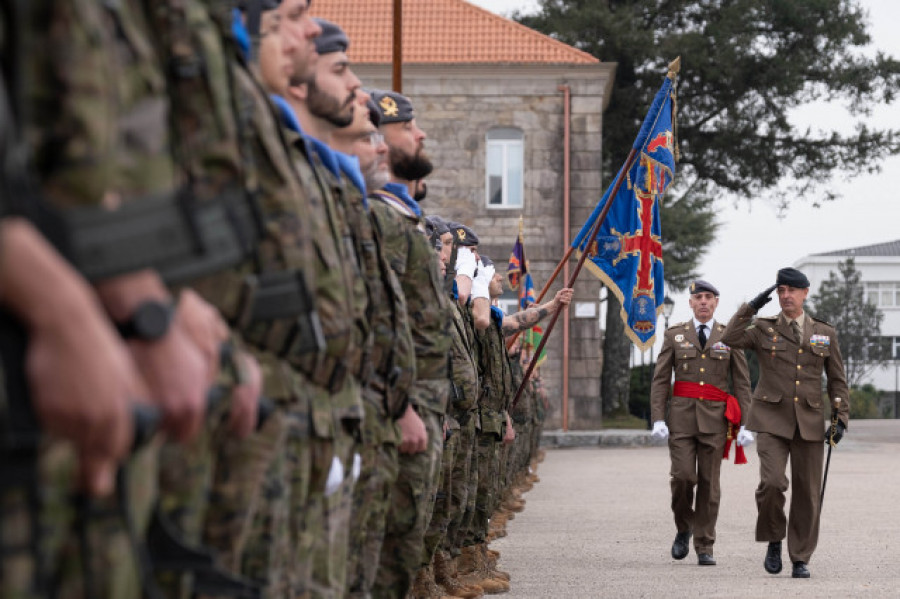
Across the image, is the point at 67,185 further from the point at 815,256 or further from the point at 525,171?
the point at 815,256

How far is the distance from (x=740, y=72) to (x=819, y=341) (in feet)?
96.6

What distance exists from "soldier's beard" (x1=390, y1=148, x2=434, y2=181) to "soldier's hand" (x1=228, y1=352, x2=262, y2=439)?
3591 mm

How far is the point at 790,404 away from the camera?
11.5m

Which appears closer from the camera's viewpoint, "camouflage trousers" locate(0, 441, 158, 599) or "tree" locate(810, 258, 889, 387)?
"camouflage trousers" locate(0, 441, 158, 599)

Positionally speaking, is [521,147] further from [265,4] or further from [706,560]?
[265,4]

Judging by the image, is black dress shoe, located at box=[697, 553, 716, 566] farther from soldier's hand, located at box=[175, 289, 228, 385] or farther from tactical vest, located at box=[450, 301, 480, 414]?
soldier's hand, located at box=[175, 289, 228, 385]

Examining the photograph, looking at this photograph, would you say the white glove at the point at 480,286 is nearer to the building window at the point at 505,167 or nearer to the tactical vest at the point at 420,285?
the tactical vest at the point at 420,285

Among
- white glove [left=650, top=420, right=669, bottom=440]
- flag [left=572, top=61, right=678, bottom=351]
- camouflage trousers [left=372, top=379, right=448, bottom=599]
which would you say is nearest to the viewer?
camouflage trousers [left=372, top=379, right=448, bottom=599]

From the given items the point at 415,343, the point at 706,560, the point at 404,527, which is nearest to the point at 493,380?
the point at 706,560

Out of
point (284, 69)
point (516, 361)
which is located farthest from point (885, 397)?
point (284, 69)

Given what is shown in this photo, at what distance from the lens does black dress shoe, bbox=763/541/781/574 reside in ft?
36.0

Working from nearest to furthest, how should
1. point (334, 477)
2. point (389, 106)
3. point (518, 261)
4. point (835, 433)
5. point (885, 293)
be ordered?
1. point (334, 477)
2. point (389, 106)
3. point (835, 433)
4. point (518, 261)
5. point (885, 293)

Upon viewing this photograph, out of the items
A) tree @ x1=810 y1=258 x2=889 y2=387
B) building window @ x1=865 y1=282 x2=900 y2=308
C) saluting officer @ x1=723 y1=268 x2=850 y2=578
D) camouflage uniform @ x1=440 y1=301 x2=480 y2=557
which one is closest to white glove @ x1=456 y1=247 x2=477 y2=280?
camouflage uniform @ x1=440 y1=301 x2=480 y2=557

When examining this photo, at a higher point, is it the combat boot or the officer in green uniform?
the officer in green uniform
